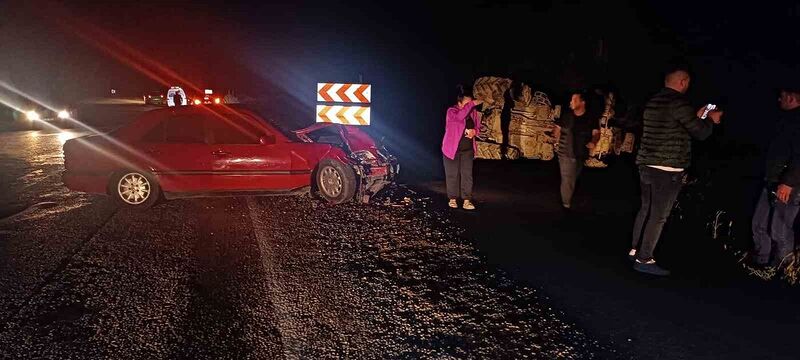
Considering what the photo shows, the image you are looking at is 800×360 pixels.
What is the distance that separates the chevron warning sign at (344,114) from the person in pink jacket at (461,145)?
375 centimetres

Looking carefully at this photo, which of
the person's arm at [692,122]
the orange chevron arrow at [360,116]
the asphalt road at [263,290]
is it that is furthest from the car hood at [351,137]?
the person's arm at [692,122]

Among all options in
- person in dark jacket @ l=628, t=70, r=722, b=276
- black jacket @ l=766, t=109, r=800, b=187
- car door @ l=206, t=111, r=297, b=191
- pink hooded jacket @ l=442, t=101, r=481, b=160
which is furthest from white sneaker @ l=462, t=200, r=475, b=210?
black jacket @ l=766, t=109, r=800, b=187

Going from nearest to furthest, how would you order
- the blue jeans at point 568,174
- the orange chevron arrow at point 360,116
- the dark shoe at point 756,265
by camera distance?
the dark shoe at point 756,265, the blue jeans at point 568,174, the orange chevron arrow at point 360,116

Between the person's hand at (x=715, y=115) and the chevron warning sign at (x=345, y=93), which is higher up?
the chevron warning sign at (x=345, y=93)

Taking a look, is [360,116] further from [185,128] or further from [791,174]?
[791,174]

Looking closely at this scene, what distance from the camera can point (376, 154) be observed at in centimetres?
897

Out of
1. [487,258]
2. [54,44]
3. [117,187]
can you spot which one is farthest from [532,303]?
[54,44]

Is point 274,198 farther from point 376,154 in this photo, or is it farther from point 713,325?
point 713,325

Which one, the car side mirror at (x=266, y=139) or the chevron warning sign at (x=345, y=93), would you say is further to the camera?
the chevron warning sign at (x=345, y=93)

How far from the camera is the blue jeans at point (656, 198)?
5062 millimetres

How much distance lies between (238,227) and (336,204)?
1703 millimetres

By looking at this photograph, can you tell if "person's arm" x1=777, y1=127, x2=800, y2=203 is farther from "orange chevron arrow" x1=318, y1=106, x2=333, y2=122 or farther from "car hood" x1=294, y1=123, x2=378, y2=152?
"orange chevron arrow" x1=318, y1=106, x2=333, y2=122

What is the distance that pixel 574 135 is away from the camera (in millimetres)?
7758

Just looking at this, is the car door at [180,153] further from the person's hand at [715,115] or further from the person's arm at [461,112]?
the person's hand at [715,115]
